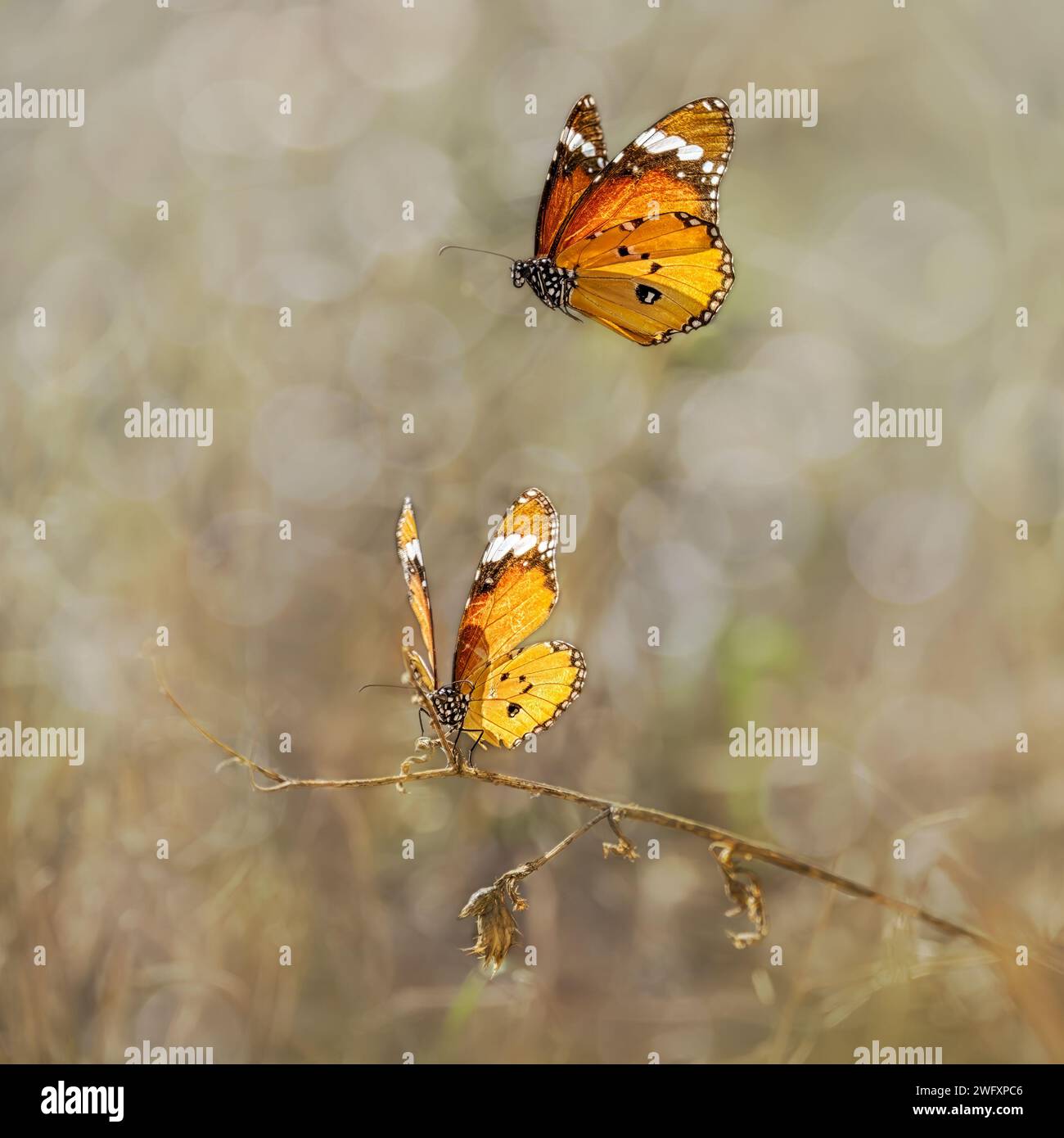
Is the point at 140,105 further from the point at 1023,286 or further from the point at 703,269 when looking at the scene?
the point at 1023,286

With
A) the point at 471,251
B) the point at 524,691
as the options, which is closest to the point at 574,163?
the point at 471,251

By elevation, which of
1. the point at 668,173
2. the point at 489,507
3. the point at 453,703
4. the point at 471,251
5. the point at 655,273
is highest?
the point at 471,251

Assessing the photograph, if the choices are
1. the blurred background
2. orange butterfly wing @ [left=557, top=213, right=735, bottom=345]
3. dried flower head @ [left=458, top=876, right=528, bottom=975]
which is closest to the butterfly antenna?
the blurred background

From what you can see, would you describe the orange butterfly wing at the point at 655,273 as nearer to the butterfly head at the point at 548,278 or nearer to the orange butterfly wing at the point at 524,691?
the butterfly head at the point at 548,278

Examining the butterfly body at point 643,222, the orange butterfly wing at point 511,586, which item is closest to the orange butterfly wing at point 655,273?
the butterfly body at point 643,222

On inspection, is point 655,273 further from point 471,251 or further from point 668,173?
point 471,251

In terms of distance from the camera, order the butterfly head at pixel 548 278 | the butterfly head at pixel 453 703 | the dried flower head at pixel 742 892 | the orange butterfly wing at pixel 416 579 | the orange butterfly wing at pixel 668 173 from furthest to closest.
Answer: the butterfly head at pixel 548 278, the orange butterfly wing at pixel 668 173, the butterfly head at pixel 453 703, the orange butterfly wing at pixel 416 579, the dried flower head at pixel 742 892

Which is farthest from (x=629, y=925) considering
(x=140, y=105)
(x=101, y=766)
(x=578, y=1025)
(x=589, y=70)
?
(x=140, y=105)
